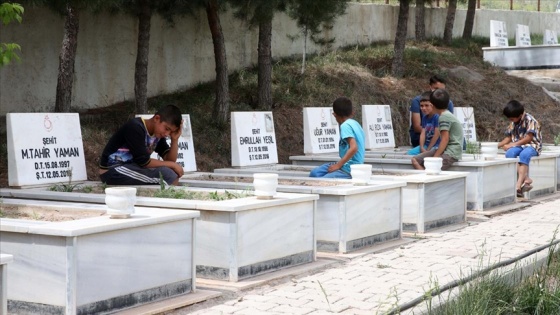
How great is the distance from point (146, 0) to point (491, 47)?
15.0m

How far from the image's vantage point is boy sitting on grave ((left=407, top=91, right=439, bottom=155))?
44.5 ft

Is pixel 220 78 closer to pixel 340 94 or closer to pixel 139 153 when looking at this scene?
pixel 340 94

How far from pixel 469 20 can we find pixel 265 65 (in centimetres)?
1373

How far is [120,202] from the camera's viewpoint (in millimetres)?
6980

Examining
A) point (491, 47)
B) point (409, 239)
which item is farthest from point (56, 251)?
point (491, 47)

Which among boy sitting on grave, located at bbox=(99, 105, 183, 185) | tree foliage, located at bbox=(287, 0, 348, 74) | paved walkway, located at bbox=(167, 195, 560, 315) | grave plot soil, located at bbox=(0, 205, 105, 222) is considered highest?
tree foliage, located at bbox=(287, 0, 348, 74)

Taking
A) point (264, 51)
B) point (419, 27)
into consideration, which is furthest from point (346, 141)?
point (419, 27)

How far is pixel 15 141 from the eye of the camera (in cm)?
1006

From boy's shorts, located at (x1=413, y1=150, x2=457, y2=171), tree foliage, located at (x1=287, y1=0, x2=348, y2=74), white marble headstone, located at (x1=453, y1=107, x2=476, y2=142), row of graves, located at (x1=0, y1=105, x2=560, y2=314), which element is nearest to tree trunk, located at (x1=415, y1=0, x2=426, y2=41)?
tree foliage, located at (x1=287, y1=0, x2=348, y2=74)

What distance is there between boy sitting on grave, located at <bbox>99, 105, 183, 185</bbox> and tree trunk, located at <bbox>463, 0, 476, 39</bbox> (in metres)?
22.0

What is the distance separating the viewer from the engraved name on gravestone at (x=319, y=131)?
14.9m

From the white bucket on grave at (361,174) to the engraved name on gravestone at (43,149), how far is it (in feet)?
10.0

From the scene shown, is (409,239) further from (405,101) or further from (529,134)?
(405,101)

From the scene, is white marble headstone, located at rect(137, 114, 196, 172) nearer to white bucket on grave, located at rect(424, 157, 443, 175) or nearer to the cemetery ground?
the cemetery ground
